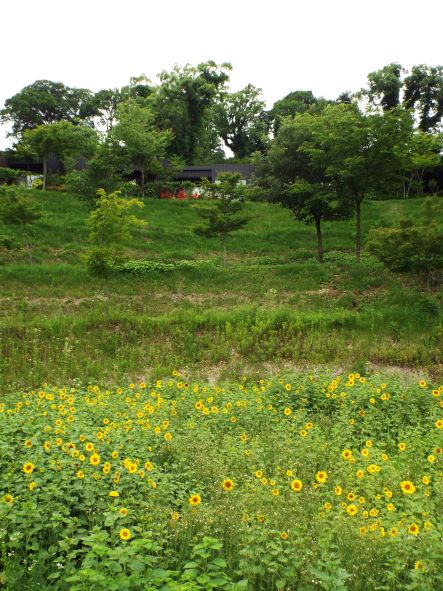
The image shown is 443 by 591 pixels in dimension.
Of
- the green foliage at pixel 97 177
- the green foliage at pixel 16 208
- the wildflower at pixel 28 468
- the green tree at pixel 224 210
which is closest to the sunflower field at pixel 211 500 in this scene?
the wildflower at pixel 28 468

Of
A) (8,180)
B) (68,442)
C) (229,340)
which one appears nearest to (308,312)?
(229,340)

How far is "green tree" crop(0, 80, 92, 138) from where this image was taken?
45.5m

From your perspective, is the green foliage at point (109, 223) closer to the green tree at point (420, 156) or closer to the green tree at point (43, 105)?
the green tree at point (420, 156)

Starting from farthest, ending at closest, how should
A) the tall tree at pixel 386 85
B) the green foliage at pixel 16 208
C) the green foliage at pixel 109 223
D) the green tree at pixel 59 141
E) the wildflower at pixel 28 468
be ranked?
the tall tree at pixel 386 85
the green tree at pixel 59 141
the green foliage at pixel 16 208
the green foliage at pixel 109 223
the wildflower at pixel 28 468

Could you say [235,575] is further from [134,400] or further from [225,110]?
[225,110]

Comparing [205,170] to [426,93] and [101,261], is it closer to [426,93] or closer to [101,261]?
[426,93]

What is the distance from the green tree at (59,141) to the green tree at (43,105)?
17.8 metres

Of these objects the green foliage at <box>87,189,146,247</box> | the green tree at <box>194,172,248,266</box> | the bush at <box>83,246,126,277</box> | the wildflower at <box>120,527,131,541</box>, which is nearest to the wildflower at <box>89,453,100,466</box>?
the wildflower at <box>120,527,131,541</box>

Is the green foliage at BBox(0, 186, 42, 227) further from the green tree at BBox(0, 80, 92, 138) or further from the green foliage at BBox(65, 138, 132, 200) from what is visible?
the green tree at BBox(0, 80, 92, 138)

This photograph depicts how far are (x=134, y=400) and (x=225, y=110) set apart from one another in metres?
43.4

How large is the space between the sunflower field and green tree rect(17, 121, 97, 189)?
883 inches

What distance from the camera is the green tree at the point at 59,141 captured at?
25797mm

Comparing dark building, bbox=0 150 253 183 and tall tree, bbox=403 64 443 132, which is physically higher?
tall tree, bbox=403 64 443 132

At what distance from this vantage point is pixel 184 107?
36000mm
